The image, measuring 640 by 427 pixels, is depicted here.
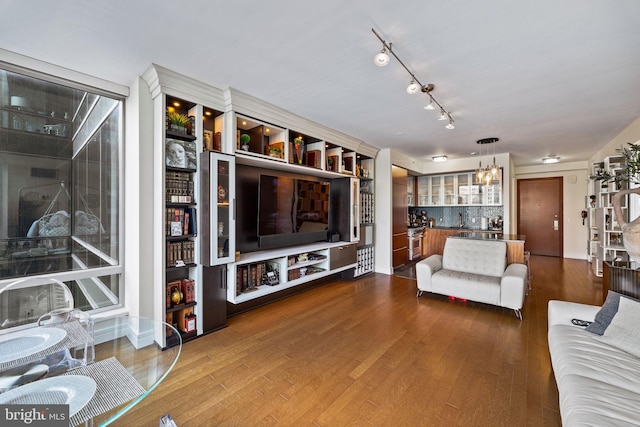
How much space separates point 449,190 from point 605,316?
17.7 feet

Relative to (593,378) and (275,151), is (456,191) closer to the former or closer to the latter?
(275,151)

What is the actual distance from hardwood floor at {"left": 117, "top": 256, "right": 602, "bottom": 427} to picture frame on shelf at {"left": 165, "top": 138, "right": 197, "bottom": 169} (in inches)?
68.9

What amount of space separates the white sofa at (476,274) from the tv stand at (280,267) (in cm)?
131

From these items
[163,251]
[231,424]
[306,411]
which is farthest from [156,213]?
[306,411]

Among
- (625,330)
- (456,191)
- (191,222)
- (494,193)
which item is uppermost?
(456,191)

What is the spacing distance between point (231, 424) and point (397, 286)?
11.3ft

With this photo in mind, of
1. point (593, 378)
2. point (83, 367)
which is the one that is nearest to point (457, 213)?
point (593, 378)

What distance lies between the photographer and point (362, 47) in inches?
82.5

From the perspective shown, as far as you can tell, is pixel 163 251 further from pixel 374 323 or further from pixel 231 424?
pixel 374 323

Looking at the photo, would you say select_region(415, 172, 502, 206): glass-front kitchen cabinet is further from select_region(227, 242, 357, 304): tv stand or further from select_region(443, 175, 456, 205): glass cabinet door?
select_region(227, 242, 357, 304): tv stand

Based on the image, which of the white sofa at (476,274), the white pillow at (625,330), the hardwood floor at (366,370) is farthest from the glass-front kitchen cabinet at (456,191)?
the white pillow at (625,330)

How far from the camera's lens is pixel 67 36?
1.96 metres

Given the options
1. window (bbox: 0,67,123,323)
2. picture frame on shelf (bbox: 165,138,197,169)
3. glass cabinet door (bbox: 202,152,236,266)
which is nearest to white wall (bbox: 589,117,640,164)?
glass cabinet door (bbox: 202,152,236,266)

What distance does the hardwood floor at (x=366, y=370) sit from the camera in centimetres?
172
